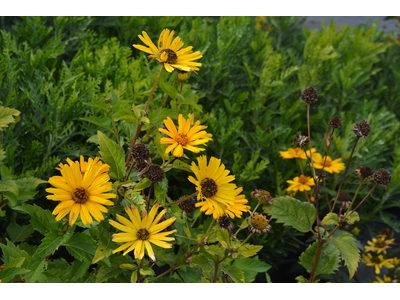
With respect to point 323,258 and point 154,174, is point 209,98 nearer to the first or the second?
point 323,258

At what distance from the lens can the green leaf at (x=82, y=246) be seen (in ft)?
3.61

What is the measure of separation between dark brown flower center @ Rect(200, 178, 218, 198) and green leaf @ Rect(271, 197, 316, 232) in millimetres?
368

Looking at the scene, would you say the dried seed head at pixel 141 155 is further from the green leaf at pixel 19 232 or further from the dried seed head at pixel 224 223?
the green leaf at pixel 19 232

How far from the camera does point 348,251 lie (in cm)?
125

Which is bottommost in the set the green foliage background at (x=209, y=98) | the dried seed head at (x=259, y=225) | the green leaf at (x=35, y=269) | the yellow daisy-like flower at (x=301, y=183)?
the green leaf at (x=35, y=269)

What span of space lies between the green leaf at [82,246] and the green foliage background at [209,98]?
0.37ft

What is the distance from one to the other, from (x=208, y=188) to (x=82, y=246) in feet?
1.46

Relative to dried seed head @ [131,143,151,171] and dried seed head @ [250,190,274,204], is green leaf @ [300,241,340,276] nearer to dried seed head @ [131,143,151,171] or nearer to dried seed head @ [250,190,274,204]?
dried seed head @ [250,190,274,204]

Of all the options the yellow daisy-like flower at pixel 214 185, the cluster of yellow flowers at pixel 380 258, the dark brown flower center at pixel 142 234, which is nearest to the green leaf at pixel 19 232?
the dark brown flower center at pixel 142 234

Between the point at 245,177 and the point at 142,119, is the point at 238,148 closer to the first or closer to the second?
the point at 245,177

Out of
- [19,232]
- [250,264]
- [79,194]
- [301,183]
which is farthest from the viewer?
[301,183]

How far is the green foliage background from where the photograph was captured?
1705mm

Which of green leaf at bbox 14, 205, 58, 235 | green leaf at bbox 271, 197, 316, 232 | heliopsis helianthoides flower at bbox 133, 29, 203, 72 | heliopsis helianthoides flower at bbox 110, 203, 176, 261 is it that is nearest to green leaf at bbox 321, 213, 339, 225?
green leaf at bbox 271, 197, 316, 232

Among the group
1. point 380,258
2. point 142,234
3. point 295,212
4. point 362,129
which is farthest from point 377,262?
point 142,234
